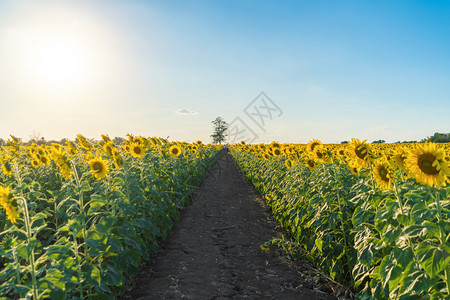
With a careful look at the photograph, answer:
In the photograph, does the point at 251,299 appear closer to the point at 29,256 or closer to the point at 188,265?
the point at 188,265

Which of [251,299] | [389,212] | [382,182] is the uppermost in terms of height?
[382,182]

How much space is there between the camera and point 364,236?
3.40 metres

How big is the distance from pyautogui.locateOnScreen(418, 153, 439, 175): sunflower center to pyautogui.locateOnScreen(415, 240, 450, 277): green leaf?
2.11 ft

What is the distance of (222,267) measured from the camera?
17.4ft

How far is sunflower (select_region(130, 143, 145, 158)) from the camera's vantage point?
6425 millimetres

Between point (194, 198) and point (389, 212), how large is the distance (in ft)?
29.2

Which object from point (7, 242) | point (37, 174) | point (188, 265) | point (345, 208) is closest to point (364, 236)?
point (345, 208)

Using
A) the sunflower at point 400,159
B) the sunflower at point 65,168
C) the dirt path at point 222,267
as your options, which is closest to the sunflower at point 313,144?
the dirt path at point 222,267

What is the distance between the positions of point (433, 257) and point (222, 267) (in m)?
3.80

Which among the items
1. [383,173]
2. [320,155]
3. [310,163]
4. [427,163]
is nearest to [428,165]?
[427,163]

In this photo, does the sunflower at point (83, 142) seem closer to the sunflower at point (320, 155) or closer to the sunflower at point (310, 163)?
the sunflower at point (310, 163)

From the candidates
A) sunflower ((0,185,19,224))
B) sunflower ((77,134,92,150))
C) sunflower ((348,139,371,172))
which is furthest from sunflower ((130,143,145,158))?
sunflower ((348,139,371,172))

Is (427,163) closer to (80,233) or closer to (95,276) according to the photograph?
(95,276)

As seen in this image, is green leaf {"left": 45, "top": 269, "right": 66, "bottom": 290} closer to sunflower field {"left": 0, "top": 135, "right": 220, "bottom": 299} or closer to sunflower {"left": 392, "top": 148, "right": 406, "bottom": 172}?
sunflower field {"left": 0, "top": 135, "right": 220, "bottom": 299}
